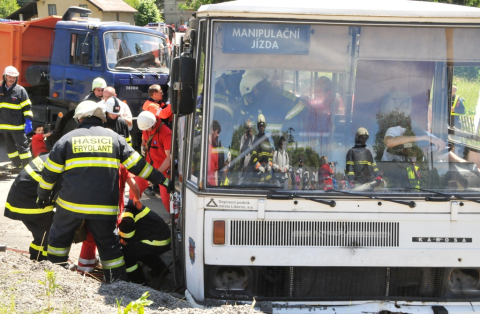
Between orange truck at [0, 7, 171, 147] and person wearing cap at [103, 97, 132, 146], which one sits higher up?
orange truck at [0, 7, 171, 147]

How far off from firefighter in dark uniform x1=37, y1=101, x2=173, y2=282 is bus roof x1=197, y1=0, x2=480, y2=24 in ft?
4.75

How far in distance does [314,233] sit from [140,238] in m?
1.97

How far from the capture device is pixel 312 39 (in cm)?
371

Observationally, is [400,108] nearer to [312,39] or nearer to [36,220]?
[312,39]

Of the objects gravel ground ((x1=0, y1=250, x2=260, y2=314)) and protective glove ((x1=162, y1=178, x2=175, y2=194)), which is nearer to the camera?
gravel ground ((x1=0, y1=250, x2=260, y2=314))

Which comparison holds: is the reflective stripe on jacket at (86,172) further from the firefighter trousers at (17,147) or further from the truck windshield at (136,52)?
the firefighter trousers at (17,147)

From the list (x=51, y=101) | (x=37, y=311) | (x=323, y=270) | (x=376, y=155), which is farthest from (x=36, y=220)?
(x=51, y=101)

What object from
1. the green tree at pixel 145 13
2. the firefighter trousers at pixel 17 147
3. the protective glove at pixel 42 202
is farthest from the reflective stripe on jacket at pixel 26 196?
the green tree at pixel 145 13

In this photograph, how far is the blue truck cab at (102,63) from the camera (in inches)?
388

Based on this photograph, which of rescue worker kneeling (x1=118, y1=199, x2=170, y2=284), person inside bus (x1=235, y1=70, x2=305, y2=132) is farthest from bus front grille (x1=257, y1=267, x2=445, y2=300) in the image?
rescue worker kneeling (x1=118, y1=199, x2=170, y2=284)

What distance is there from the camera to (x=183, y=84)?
148 inches

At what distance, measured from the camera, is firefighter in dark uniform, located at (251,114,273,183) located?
3729 millimetres

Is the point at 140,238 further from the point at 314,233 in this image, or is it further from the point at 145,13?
the point at 145,13

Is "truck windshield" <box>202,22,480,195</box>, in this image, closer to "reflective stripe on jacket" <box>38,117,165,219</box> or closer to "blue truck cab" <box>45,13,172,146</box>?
"reflective stripe on jacket" <box>38,117,165,219</box>
